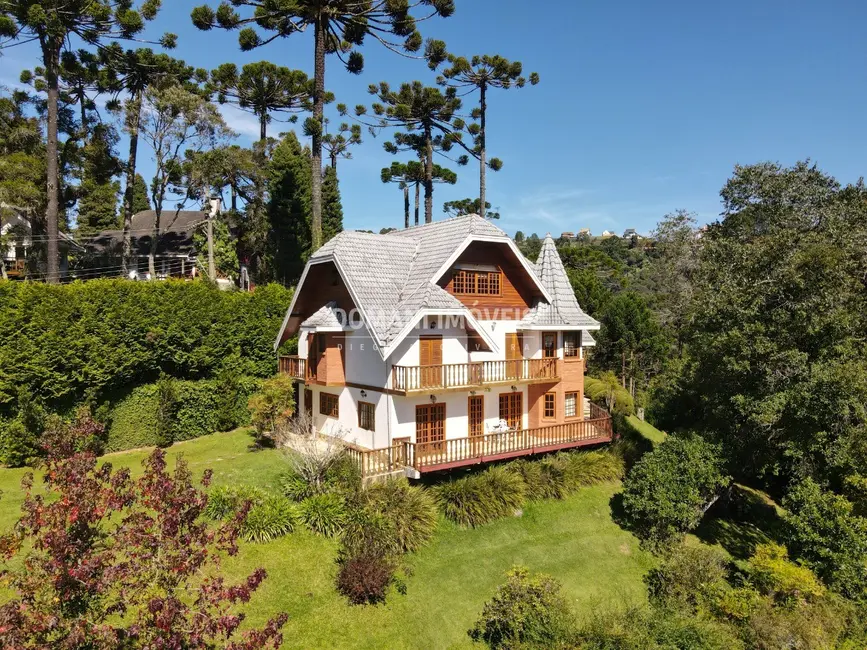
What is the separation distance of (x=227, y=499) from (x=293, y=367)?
27.2 feet

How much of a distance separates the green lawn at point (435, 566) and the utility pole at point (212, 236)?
61.9 feet

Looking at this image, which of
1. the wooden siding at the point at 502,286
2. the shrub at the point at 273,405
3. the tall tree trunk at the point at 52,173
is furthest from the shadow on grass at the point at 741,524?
the tall tree trunk at the point at 52,173

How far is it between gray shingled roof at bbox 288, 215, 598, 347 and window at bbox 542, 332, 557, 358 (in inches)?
32.5

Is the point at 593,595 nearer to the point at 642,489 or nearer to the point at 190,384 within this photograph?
the point at 642,489

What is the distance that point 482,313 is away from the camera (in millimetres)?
22312

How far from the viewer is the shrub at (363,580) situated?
1380 cm

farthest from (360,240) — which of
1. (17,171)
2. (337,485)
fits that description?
(17,171)

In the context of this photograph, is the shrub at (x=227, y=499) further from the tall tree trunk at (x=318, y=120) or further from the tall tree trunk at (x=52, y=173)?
the tall tree trunk at (x=52, y=173)

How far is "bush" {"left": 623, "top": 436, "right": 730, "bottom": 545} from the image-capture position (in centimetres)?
1881

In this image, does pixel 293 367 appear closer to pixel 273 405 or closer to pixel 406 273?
pixel 273 405

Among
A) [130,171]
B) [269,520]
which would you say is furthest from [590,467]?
[130,171]

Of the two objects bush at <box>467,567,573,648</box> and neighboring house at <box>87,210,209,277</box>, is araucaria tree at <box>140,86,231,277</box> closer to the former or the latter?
neighboring house at <box>87,210,209,277</box>

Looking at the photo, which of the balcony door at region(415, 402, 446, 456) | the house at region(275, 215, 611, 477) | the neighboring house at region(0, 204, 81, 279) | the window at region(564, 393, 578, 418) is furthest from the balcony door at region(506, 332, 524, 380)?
the neighboring house at region(0, 204, 81, 279)

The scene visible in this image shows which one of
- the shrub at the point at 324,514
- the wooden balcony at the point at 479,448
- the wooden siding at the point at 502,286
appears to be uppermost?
the wooden siding at the point at 502,286
